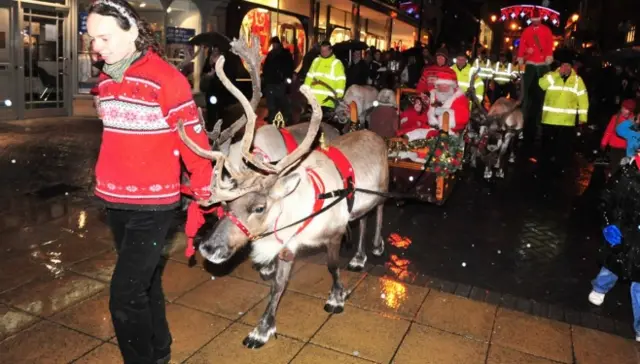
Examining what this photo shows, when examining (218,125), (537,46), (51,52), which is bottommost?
(218,125)

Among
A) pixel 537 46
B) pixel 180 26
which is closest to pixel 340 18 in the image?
pixel 180 26

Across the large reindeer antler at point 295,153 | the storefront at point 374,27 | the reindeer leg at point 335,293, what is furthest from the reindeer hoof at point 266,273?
the storefront at point 374,27

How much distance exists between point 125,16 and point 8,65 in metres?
12.8

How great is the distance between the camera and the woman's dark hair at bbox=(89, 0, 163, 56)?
2.91 meters

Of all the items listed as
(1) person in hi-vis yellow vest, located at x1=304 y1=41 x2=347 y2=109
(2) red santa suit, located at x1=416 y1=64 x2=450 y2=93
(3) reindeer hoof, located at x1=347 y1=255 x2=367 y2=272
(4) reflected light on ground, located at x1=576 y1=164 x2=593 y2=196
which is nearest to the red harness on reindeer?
(3) reindeer hoof, located at x1=347 y1=255 x2=367 y2=272

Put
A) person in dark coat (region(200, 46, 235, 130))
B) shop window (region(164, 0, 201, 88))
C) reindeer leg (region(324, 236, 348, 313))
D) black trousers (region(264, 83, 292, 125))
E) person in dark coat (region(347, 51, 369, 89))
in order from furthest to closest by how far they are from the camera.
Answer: shop window (region(164, 0, 201, 88)) < person in dark coat (region(347, 51, 369, 89)) < black trousers (region(264, 83, 292, 125)) < person in dark coat (region(200, 46, 235, 130)) < reindeer leg (region(324, 236, 348, 313))

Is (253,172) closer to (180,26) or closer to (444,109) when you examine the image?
(444,109)

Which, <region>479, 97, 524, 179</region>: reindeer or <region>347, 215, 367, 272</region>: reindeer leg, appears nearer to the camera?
<region>347, 215, 367, 272</region>: reindeer leg

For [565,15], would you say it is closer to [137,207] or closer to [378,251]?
[378,251]

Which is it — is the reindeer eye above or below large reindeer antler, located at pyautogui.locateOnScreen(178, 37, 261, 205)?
below

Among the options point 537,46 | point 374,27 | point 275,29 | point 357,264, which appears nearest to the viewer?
point 357,264

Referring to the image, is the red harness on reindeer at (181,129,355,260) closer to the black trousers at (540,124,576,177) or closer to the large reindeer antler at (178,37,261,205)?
the large reindeer antler at (178,37,261,205)

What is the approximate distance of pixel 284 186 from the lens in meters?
3.67

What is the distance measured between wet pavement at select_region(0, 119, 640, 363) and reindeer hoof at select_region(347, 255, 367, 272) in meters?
0.14
